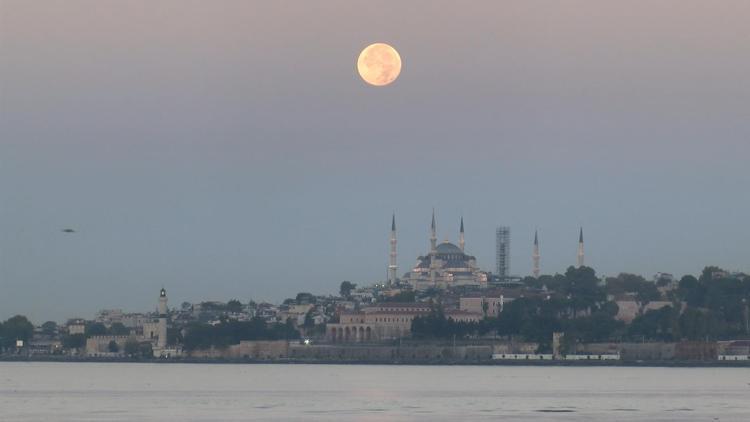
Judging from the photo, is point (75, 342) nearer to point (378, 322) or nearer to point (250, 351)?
point (250, 351)

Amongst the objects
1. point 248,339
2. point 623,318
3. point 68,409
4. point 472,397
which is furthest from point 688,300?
point 68,409

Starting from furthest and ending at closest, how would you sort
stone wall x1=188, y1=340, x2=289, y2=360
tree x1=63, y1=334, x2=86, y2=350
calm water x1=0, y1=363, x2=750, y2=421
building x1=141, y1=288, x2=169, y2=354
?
tree x1=63, y1=334, x2=86, y2=350
building x1=141, y1=288, x2=169, y2=354
stone wall x1=188, y1=340, x2=289, y2=360
calm water x1=0, y1=363, x2=750, y2=421

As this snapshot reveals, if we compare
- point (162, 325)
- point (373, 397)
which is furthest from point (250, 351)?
point (373, 397)

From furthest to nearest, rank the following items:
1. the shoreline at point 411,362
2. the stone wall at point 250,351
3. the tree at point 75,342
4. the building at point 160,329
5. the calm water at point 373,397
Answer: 1. the tree at point 75,342
2. the building at point 160,329
3. the stone wall at point 250,351
4. the shoreline at point 411,362
5. the calm water at point 373,397

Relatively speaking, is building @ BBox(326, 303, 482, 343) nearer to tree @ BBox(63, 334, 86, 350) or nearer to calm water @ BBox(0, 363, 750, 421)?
tree @ BBox(63, 334, 86, 350)

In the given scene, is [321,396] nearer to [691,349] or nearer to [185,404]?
[185,404]

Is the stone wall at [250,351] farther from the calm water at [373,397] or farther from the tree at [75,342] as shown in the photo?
the calm water at [373,397]

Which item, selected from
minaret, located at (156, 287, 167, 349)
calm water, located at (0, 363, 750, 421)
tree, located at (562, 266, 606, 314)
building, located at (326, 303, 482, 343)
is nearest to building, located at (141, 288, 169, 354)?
minaret, located at (156, 287, 167, 349)

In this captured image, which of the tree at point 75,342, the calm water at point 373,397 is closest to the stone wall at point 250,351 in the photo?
the tree at point 75,342
